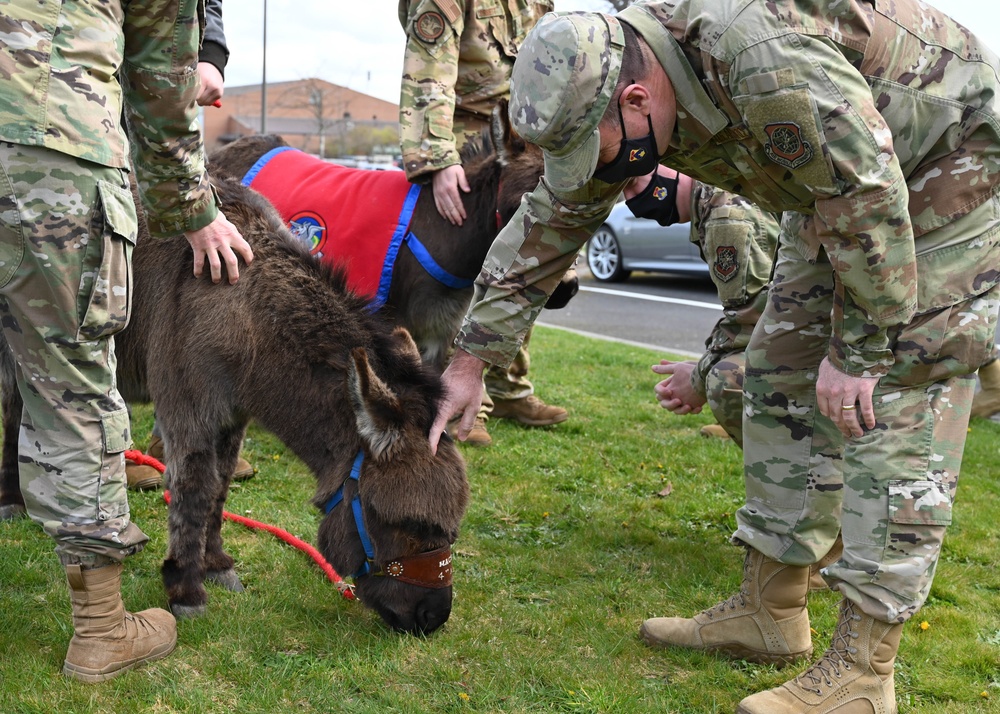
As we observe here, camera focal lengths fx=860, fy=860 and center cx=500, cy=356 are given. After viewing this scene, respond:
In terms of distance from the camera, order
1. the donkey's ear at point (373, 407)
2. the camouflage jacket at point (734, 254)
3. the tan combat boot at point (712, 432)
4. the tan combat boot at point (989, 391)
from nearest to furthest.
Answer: the donkey's ear at point (373, 407), the camouflage jacket at point (734, 254), the tan combat boot at point (989, 391), the tan combat boot at point (712, 432)

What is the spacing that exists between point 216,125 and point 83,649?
65.2 metres

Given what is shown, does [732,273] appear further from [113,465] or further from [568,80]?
[113,465]

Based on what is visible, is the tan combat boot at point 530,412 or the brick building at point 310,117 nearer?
the tan combat boot at point 530,412

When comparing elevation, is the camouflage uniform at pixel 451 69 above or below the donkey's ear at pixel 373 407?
above

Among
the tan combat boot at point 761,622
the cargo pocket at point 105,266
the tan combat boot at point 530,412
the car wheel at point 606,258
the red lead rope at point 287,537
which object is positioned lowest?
the car wheel at point 606,258

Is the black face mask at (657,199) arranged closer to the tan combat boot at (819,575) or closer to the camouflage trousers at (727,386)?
the camouflage trousers at (727,386)

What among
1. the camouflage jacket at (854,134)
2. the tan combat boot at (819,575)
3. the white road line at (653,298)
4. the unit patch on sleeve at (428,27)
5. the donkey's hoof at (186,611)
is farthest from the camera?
the white road line at (653,298)

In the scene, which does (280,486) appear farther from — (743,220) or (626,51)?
(626,51)

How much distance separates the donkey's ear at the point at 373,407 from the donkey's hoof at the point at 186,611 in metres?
1.03

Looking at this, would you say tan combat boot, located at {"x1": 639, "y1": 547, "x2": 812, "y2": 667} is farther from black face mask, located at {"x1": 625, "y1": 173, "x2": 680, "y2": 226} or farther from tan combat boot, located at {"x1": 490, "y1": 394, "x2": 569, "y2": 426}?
tan combat boot, located at {"x1": 490, "y1": 394, "x2": 569, "y2": 426}

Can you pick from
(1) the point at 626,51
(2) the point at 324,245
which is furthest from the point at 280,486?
(1) the point at 626,51

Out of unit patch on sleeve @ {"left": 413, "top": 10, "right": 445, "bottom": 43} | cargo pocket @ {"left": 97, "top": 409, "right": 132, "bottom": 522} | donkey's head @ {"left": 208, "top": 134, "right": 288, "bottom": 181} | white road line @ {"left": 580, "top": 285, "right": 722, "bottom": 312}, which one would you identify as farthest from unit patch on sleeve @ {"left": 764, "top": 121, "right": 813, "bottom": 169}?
white road line @ {"left": 580, "top": 285, "right": 722, "bottom": 312}

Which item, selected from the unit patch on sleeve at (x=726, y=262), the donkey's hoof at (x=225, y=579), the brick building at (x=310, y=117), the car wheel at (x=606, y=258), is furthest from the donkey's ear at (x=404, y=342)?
the brick building at (x=310, y=117)

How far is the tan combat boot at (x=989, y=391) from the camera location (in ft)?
19.8
